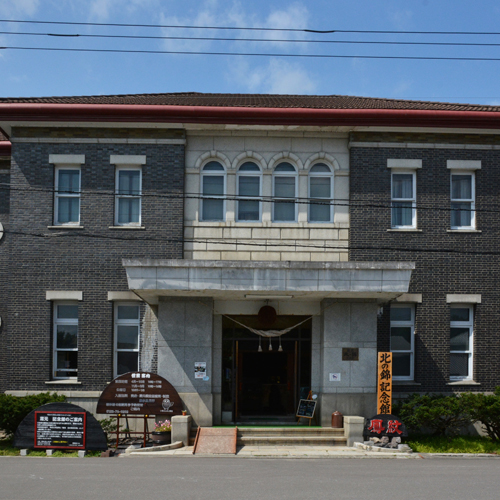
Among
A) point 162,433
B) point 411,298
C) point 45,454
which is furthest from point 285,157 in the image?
point 45,454

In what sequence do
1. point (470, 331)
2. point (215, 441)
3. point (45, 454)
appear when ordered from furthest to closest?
point (470, 331), point (215, 441), point (45, 454)

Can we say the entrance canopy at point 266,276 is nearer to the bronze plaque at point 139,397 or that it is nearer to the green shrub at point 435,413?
the bronze plaque at point 139,397

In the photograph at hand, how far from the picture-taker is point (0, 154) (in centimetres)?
1950

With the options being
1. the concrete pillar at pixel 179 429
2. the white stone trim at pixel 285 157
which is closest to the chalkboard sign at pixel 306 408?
the concrete pillar at pixel 179 429

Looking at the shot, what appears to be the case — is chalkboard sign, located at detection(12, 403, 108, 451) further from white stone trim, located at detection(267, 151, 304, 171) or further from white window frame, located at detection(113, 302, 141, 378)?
white stone trim, located at detection(267, 151, 304, 171)

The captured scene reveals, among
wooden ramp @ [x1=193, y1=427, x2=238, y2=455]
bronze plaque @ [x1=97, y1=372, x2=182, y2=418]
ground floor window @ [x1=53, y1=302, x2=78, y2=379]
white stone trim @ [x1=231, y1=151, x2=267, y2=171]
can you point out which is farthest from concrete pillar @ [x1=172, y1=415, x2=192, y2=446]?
white stone trim @ [x1=231, y1=151, x2=267, y2=171]

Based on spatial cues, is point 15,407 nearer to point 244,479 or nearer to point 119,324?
point 119,324

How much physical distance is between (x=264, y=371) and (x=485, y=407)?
6.36 metres

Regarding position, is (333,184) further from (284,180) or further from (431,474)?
(431,474)

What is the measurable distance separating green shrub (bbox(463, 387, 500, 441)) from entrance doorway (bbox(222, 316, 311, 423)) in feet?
15.2

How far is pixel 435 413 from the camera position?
16.2 meters

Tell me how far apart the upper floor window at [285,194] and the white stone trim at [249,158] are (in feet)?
1.51

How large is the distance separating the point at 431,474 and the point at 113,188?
11699 mm

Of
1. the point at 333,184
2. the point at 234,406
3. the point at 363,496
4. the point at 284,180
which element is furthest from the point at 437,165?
the point at 363,496
